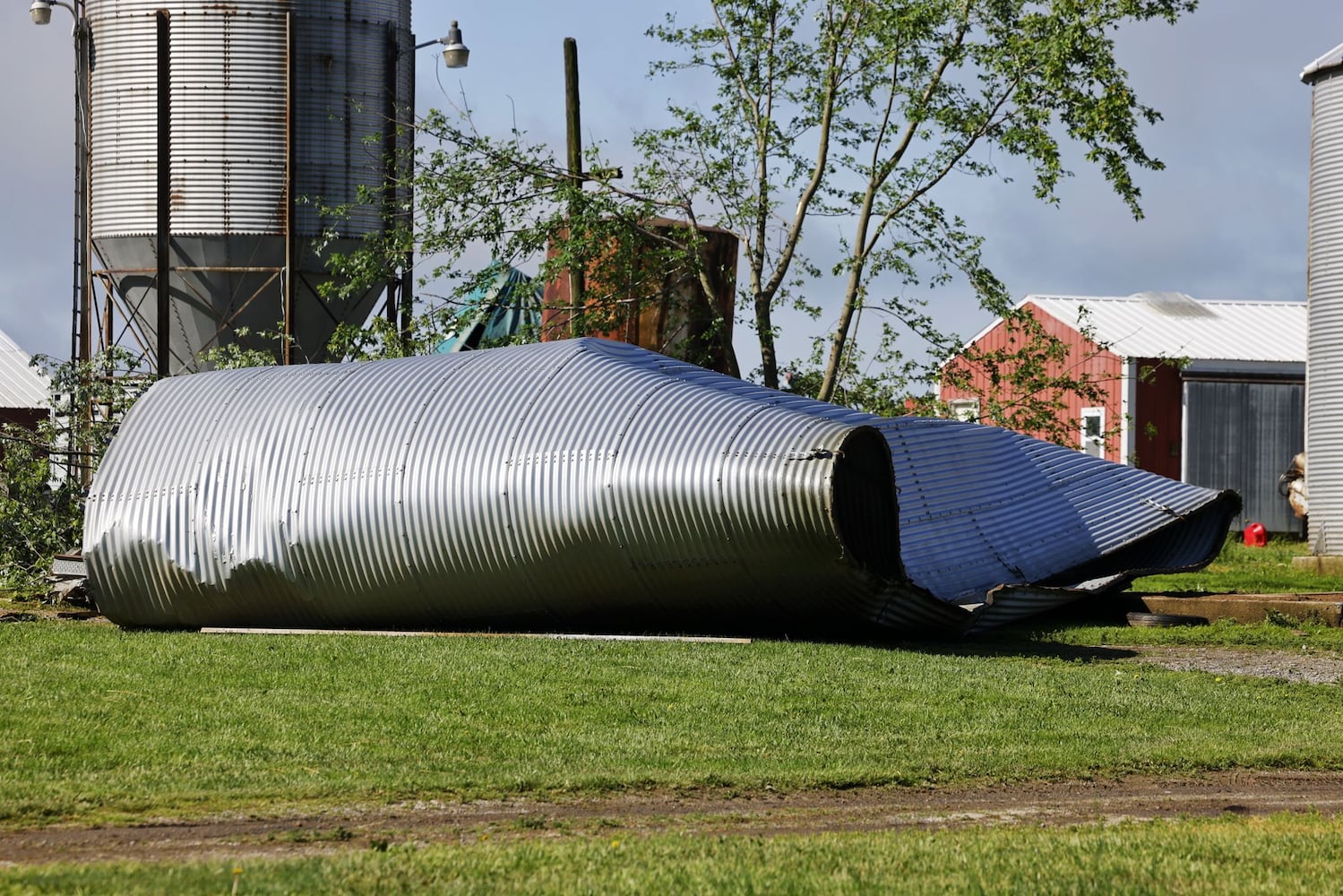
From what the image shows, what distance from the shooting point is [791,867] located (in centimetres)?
660

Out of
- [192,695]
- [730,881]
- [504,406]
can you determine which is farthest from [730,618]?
[730,881]

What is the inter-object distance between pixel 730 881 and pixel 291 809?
2.52m

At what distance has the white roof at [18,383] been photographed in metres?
44.5

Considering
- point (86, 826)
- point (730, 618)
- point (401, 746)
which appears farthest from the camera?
point (730, 618)

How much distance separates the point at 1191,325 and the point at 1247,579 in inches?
703

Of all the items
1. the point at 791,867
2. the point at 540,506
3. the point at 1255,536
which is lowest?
the point at 1255,536

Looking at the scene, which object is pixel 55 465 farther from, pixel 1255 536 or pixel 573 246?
pixel 1255 536

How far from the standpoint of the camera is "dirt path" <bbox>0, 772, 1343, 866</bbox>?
7.06 m

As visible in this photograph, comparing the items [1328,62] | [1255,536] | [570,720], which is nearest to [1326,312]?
[1328,62]

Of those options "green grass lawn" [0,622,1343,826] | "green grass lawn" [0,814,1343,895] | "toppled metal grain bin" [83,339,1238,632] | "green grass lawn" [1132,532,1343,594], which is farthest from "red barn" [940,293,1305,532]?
"green grass lawn" [0,814,1343,895]

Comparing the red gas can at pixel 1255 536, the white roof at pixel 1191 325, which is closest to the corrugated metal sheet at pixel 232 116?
the white roof at pixel 1191 325

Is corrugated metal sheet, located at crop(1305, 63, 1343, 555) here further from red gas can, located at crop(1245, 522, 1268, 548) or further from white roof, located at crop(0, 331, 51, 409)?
white roof, located at crop(0, 331, 51, 409)

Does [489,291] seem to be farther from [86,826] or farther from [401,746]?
[86,826]

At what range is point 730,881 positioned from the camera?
630 cm
